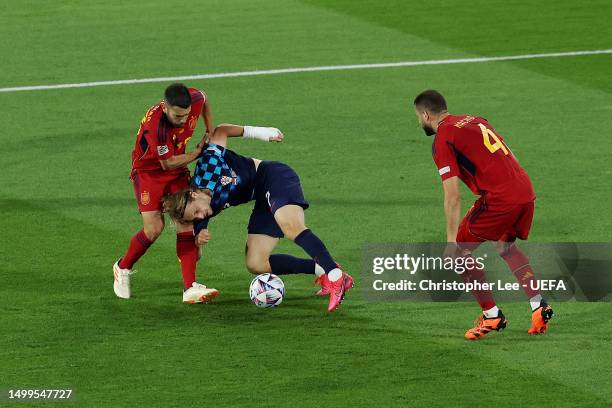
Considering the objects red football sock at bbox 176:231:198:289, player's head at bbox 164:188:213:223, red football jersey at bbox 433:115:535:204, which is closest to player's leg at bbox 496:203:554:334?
red football jersey at bbox 433:115:535:204

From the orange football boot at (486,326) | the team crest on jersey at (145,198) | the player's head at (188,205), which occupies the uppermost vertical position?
the team crest on jersey at (145,198)

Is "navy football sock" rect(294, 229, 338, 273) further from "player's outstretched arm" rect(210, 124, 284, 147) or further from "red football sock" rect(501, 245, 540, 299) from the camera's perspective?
"red football sock" rect(501, 245, 540, 299)

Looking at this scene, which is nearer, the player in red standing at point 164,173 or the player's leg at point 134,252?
the player in red standing at point 164,173

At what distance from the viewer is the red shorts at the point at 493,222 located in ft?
34.3

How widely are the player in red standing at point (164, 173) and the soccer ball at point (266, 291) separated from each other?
0.34 m

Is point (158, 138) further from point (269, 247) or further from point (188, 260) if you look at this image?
point (269, 247)

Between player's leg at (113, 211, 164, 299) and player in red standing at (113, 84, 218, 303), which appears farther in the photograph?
player's leg at (113, 211, 164, 299)

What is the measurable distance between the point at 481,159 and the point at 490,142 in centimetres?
14

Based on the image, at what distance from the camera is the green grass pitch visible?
10000 millimetres

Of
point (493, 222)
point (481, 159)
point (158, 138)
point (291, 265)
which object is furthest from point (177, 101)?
point (493, 222)

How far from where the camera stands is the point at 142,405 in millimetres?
9492

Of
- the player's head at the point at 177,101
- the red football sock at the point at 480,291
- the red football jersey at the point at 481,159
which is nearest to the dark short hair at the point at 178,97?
the player's head at the point at 177,101

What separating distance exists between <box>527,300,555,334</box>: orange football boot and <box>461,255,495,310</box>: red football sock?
0.32 metres

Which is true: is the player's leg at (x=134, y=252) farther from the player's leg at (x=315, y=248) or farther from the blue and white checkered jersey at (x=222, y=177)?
the player's leg at (x=315, y=248)
